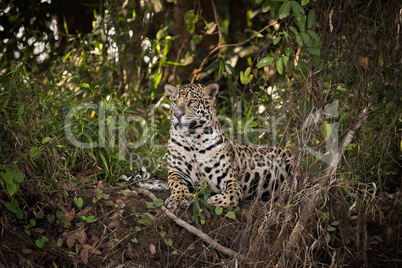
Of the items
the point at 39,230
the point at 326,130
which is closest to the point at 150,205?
the point at 39,230

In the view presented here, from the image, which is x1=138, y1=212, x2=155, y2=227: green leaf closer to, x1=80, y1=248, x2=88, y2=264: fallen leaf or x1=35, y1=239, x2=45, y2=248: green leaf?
x1=80, y1=248, x2=88, y2=264: fallen leaf

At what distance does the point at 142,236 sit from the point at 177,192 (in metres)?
0.64

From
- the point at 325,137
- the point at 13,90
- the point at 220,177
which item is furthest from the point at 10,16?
the point at 325,137

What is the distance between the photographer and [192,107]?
18.3ft

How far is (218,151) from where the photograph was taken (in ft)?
18.6

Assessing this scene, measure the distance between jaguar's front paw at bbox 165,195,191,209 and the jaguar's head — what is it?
754 mm

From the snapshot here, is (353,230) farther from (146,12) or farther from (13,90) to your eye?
(146,12)

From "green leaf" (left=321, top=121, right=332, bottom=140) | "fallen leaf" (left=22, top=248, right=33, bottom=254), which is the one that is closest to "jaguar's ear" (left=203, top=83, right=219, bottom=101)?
"green leaf" (left=321, top=121, right=332, bottom=140)

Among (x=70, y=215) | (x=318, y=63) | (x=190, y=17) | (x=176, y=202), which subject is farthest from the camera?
(x=190, y=17)

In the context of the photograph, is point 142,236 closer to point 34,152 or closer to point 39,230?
point 39,230

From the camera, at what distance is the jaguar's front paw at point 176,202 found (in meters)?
5.19

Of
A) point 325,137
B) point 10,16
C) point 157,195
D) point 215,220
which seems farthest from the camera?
point 10,16

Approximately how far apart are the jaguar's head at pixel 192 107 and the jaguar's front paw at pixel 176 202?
2.47 feet

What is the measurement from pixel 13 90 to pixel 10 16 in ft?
10.9
